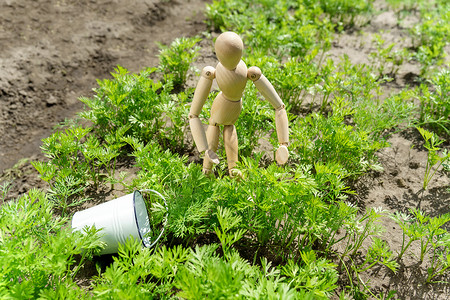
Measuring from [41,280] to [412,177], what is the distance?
10.2 ft

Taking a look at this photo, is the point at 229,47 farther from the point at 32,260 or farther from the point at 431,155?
the point at 431,155

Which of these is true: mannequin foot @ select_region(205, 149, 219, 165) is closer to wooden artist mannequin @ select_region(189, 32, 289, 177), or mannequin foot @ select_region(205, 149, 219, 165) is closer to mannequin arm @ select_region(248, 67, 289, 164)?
wooden artist mannequin @ select_region(189, 32, 289, 177)

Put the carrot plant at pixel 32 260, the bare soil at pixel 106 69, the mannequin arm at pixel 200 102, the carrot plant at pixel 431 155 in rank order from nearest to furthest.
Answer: the carrot plant at pixel 32 260, the mannequin arm at pixel 200 102, the carrot plant at pixel 431 155, the bare soil at pixel 106 69

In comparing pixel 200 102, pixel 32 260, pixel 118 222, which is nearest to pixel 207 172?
pixel 200 102

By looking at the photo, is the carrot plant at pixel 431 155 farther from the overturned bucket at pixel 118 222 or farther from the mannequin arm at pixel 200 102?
the overturned bucket at pixel 118 222

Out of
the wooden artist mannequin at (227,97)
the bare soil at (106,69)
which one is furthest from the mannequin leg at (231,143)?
the bare soil at (106,69)

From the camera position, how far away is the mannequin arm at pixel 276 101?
7.38 feet

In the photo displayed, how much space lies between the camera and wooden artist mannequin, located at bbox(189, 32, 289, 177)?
6.79 feet

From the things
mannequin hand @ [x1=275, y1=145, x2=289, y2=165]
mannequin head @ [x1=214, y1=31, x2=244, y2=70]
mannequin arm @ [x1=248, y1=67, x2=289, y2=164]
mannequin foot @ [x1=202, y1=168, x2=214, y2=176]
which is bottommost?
mannequin foot @ [x1=202, y1=168, x2=214, y2=176]

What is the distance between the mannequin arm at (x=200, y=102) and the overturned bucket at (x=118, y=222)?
444mm

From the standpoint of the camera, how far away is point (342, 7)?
18.1 feet

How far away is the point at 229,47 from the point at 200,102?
0.42m

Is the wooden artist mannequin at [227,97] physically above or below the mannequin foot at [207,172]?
above

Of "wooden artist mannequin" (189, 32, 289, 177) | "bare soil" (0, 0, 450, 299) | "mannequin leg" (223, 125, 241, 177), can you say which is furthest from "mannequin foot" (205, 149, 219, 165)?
"bare soil" (0, 0, 450, 299)
